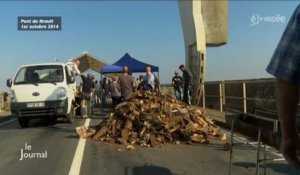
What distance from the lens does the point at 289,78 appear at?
99.2 inches

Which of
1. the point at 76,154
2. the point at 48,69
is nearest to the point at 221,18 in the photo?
the point at 48,69

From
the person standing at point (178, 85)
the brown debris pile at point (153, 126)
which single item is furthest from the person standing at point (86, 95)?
the brown debris pile at point (153, 126)

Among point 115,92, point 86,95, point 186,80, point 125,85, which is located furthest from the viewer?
point 186,80

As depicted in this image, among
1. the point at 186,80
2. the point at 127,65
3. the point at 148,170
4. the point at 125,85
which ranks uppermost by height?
the point at 127,65

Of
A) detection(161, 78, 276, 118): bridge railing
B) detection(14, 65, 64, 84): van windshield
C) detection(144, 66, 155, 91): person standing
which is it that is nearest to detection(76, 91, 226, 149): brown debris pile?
detection(161, 78, 276, 118): bridge railing

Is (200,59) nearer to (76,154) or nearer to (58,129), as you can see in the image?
(58,129)

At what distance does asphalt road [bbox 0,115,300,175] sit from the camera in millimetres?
8562

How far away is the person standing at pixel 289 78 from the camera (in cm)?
252

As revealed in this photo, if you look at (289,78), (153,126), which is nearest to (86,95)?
(153,126)

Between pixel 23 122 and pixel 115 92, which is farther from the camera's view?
pixel 115 92

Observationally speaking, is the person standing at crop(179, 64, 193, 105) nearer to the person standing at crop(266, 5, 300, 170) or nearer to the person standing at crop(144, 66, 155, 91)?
the person standing at crop(144, 66, 155, 91)

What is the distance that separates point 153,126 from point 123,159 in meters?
2.43

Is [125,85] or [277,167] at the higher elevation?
[125,85]

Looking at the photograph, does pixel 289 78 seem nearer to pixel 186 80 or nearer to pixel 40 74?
pixel 40 74
